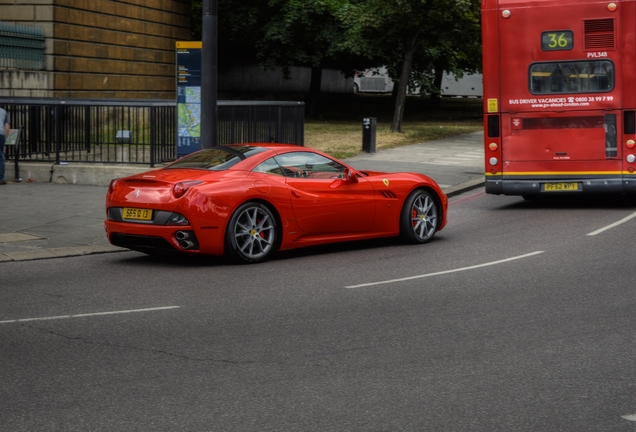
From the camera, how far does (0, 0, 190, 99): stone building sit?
88.5ft

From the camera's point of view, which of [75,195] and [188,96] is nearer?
[188,96]

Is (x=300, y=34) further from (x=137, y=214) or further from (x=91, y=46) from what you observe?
(x=137, y=214)

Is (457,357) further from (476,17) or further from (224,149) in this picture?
(476,17)

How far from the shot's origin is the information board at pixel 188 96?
47.0 feet

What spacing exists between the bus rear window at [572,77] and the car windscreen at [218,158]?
5841 mm

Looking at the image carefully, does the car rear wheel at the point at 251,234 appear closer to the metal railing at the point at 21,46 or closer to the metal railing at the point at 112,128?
the metal railing at the point at 112,128

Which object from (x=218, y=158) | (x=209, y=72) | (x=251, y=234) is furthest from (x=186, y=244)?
(x=209, y=72)

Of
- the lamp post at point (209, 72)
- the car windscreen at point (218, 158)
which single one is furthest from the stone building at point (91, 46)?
the car windscreen at point (218, 158)

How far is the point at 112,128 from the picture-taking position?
717 inches

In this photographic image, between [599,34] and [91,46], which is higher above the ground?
[91,46]

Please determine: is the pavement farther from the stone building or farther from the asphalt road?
the stone building

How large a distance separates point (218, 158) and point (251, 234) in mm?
1044

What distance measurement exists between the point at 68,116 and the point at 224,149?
8.03 metres

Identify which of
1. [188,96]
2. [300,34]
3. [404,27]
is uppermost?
[300,34]
